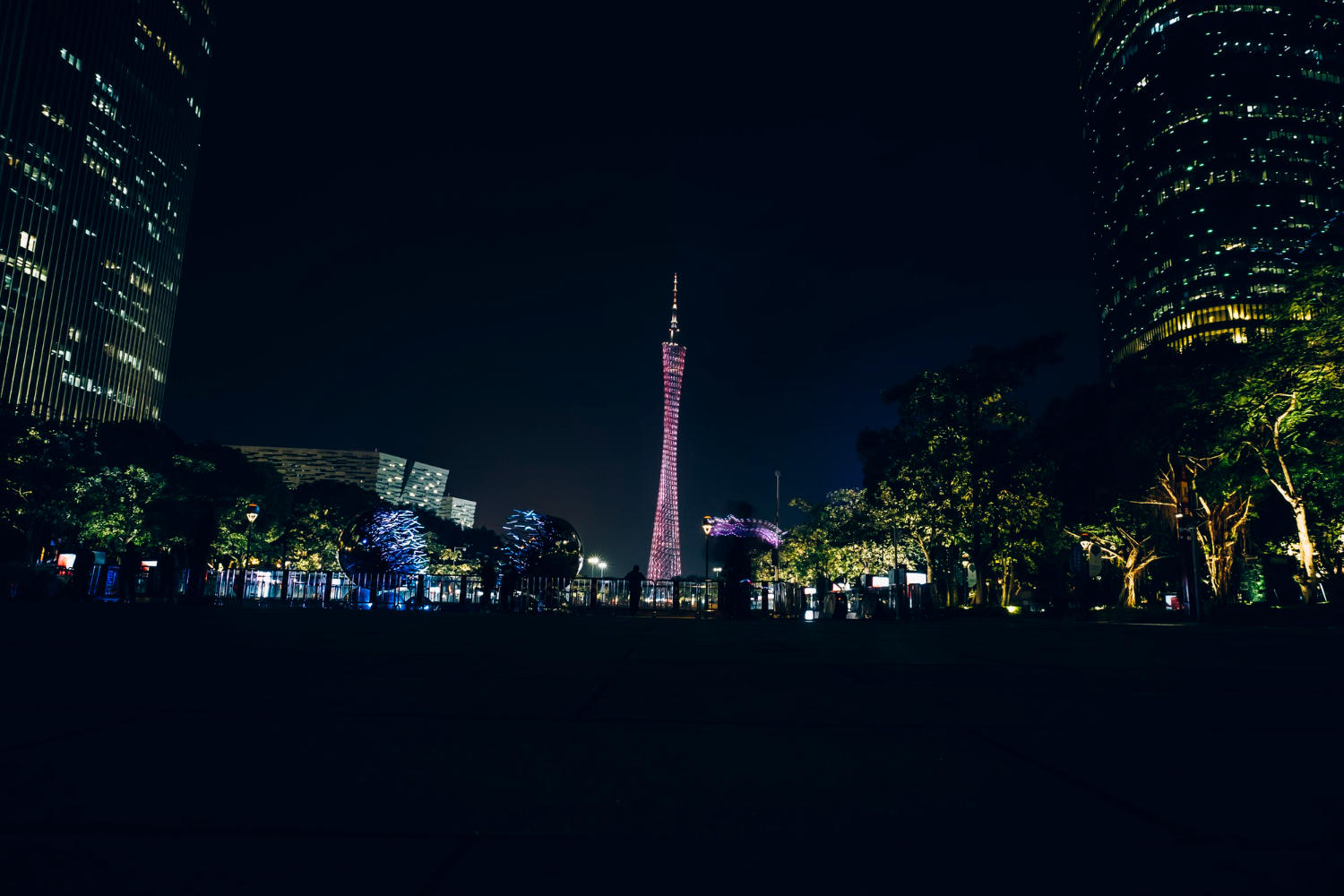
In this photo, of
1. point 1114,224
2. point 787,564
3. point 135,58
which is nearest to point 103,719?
point 787,564

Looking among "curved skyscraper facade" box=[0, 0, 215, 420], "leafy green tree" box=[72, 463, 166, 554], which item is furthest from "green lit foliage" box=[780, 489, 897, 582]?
"curved skyscraper facade" box=[0, 0, 215, 420]

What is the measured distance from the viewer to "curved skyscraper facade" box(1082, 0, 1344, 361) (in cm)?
11662

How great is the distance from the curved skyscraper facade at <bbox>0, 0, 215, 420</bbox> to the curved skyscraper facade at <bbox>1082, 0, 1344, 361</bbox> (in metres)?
136

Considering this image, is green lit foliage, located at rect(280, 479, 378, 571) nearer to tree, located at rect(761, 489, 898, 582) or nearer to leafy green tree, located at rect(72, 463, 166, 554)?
leafy green tree, located at rect(72, 463, 166, 554)

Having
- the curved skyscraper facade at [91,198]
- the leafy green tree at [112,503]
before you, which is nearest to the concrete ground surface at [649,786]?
the leafy green tree at [112,503]

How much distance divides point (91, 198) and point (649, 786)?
126427 mm

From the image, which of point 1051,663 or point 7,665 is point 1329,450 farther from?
point 7,665

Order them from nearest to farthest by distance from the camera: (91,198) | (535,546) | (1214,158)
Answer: (535,546), (91,198), (1214,158)

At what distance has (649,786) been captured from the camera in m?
2.22

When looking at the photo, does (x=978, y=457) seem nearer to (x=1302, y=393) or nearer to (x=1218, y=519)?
(x=1218, y=519)

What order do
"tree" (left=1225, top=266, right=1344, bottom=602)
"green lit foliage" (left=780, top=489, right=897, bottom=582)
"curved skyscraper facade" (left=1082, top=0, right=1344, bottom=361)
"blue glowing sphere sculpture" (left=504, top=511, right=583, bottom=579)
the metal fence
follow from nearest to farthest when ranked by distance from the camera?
"tree" (left=1225, top=266, right=1344, bottom=602)
the metal fence
"blue glowing sphere sculpture" (left=504, top=511, right=583, bottom=579)
"green lit foliage" (left=780, top=489, right=897, bottom=582)
"curved skyscraper facade" (left=1082, top=0, right=1344, bottom=361)

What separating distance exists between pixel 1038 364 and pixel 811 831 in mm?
38070

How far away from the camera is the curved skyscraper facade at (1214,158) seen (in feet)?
383

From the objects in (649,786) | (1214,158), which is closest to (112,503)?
(649,786)
